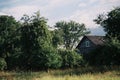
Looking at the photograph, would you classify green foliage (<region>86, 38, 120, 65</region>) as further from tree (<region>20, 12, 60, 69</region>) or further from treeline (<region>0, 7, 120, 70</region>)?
tree (<region>20, 12, 60, 69</region>)

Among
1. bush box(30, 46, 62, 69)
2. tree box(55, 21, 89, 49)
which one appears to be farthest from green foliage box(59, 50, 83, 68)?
tree box(55, 21, 89, 49)

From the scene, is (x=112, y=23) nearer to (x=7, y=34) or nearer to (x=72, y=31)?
(x=7, y=34)

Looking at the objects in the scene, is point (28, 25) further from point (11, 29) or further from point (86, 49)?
point (86, 49)

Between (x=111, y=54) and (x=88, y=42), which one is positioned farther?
(x=88, y=42)

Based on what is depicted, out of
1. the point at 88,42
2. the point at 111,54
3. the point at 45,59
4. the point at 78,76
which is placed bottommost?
the point at 78,76

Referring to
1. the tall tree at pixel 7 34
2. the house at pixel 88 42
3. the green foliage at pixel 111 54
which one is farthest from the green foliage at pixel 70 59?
the house at pixel 88 42

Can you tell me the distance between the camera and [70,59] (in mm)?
38719

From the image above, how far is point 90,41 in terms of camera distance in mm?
69562

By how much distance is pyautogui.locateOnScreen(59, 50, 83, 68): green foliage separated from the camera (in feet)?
126

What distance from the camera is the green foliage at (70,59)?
126 ft

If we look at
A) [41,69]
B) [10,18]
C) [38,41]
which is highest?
[10,18]

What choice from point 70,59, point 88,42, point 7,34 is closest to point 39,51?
point 70,59

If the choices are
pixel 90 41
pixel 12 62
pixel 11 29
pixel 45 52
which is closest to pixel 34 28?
pixel 45 52

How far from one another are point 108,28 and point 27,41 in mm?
10072
